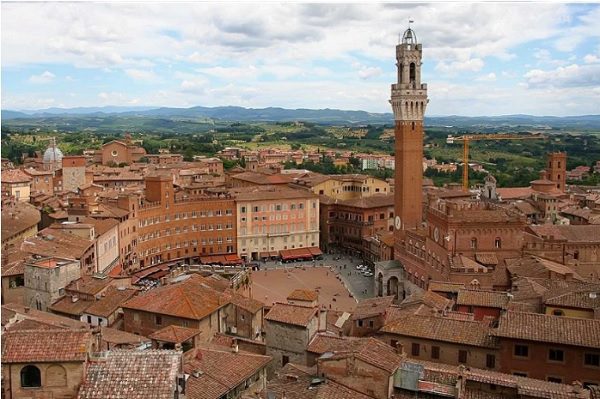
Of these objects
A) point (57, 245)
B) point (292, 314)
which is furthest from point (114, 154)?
point (292, 314)

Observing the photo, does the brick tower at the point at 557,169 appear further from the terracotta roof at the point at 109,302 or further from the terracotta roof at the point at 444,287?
the terracotta roof at the point at 109,302

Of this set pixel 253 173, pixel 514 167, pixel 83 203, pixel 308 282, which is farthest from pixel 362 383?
pixel 514 167

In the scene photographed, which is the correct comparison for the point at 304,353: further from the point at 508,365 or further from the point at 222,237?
the point at 222,237

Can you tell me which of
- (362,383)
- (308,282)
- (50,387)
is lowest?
(308,282)

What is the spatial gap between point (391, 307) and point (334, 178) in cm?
6211

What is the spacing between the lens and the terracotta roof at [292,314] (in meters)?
27.9

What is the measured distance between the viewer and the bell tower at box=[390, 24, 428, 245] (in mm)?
64000

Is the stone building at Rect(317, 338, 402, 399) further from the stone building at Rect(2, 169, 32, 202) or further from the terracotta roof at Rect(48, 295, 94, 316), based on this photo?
the stone building at Rect(2, 169, 32, 202)

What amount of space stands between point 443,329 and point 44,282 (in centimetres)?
2266

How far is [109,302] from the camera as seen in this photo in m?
34.4

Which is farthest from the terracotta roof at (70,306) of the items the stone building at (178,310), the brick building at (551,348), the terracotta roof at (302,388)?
the brick building at (551,348)

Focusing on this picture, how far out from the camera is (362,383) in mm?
20094

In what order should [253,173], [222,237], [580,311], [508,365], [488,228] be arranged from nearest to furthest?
[508,365] < [580,311] < [488,228] < [222,237] < [253,173]

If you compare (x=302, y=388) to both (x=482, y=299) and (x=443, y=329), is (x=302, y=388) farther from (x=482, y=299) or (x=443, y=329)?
(x=482, y=299)
